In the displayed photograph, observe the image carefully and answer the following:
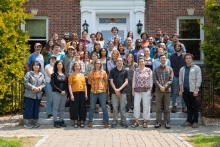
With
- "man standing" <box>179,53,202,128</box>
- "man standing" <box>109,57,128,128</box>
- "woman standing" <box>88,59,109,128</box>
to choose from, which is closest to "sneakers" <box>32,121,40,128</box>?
"woman standing" <box>88,59,109,128</box>

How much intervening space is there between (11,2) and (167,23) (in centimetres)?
643

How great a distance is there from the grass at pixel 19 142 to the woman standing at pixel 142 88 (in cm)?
299

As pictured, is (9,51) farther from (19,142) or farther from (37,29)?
(19,142)

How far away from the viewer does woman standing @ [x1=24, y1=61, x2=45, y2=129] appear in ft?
33.1

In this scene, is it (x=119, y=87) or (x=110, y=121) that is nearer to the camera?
(x=119, y=87)

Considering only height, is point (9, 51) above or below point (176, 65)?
above

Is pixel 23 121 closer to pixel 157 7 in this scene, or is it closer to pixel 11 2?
pixel 11 2

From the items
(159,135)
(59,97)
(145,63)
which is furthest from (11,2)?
(159,135)

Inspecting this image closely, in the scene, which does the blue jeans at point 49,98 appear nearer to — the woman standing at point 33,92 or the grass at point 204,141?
the woman standing at point 33,92

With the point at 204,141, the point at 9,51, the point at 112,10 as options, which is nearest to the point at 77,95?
the point at 9,51

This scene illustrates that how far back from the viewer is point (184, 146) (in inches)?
302

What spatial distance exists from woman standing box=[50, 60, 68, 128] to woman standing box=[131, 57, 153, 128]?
1965mm

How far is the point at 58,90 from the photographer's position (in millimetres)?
10008

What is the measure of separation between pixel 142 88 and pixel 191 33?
251 inches
